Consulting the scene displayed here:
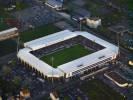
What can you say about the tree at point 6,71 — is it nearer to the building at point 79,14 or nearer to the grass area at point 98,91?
the grass area at point 98,91

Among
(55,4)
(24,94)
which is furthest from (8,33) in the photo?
(24,94)

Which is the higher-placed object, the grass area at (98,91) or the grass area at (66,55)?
the grass area at (66,55)

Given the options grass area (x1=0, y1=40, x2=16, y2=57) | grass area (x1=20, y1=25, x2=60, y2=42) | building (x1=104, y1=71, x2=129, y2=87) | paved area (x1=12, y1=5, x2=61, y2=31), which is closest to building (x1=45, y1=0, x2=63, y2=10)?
paved area (x1=12, y1=5, x2=61, y2=31)

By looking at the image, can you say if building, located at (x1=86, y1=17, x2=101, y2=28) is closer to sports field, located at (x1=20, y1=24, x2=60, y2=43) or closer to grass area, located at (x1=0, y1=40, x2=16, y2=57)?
sports field, located at (x1=20, y1=24, x2=60, y2=43)

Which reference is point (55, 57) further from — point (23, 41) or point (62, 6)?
point (62, 6)

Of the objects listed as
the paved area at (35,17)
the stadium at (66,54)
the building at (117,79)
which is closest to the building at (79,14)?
the paved area at (35,17)

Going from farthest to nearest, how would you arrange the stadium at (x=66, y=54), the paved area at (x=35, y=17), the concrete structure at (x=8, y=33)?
the paved area at (x=35, y=17) < the concrete structure at (x=8, y=33) < the stadium at (x=66, y=54)

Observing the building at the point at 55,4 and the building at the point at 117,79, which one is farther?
the building at the point at 55,4

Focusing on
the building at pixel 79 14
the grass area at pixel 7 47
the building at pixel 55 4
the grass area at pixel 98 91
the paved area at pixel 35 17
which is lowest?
the grass area at pixel 98 91
